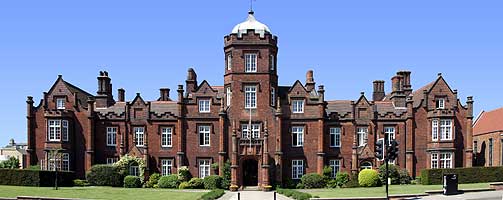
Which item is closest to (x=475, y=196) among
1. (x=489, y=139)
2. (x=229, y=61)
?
(x=229, y=61)

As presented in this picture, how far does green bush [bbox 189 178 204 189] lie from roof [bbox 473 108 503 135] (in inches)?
1151

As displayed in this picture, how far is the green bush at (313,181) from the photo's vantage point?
175 ft

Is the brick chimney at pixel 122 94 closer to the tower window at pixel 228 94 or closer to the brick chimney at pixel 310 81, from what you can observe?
the tower window at pixel 228 94

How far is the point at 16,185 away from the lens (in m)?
46.9

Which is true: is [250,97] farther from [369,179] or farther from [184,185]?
[369,179]

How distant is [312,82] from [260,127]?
27.3ft

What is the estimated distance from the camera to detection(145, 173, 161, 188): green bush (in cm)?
5420

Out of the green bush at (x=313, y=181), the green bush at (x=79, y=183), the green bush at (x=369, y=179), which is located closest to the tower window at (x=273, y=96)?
the green bush at (x=313, y=181)

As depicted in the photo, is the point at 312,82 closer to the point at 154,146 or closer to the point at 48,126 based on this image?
the point at 154,146

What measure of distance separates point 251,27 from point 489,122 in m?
28.1

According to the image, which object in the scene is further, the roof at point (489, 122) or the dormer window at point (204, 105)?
the roof at point (489, 122)

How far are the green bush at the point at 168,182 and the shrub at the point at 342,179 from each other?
1407 centimetres

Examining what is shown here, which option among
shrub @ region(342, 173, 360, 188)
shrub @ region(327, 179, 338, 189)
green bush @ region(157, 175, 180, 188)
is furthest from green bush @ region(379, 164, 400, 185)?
green bush @ region(157, 175, 180, 188)

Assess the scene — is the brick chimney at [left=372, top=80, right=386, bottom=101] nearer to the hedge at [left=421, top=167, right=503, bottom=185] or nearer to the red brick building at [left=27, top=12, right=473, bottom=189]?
the red brick building at [left=27, top=12, right=473, bottom=189]
